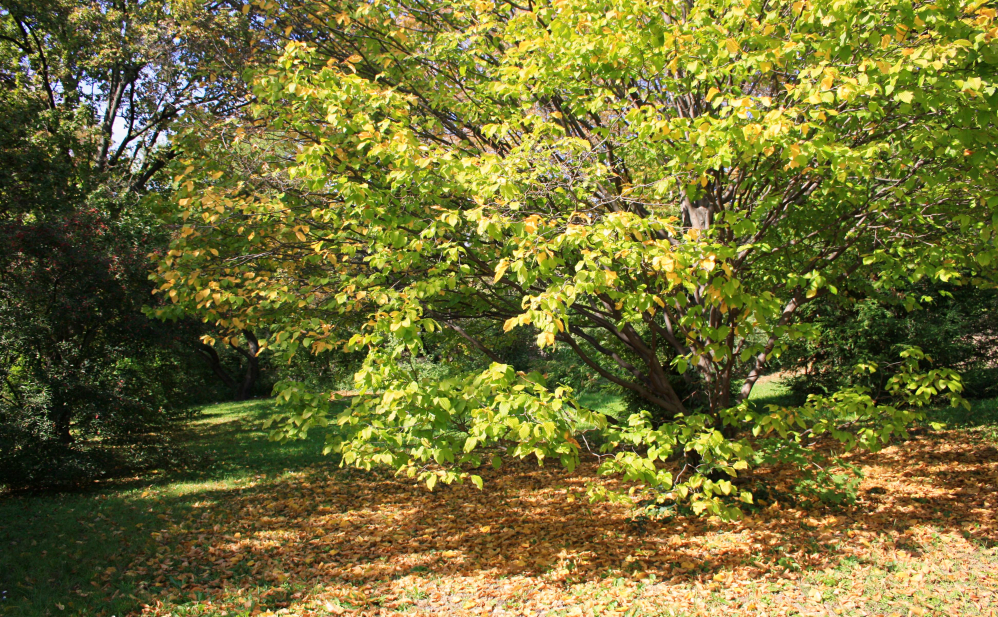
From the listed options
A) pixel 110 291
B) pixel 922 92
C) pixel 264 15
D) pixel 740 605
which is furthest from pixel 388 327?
pixel 110 291

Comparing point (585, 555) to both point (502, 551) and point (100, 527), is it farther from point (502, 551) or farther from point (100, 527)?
point (100, 527)

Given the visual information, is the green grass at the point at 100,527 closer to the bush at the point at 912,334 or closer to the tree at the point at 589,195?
the tree at the point at 589,195

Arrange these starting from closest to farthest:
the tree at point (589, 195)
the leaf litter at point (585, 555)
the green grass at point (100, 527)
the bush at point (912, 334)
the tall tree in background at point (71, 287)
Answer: the tree at point (589, 195)
the leaf litter at point (585, 555)
the green grass at point (100, 527)
the tall tree in background at point (71, 287)
the bush at point (912, 334)

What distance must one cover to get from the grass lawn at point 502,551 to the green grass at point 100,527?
1.0 inches

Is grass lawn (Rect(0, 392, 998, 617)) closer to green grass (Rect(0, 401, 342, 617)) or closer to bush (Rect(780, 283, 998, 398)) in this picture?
green grass (Rect(0, 401, 342, 617))

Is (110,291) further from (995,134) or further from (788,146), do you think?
(995,134)

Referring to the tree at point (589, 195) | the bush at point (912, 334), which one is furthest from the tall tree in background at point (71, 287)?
the bush at point (912, 334)

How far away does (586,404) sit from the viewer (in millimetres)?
14852

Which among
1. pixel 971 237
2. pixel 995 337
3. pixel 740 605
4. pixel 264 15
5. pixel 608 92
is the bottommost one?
pixel 740 605

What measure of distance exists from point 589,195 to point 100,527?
5957mm

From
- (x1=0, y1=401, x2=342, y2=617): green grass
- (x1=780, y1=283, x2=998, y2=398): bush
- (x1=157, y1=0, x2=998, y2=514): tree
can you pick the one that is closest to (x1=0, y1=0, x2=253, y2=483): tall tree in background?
(x1=0, y1=401, x2=342, y2=617): green grass

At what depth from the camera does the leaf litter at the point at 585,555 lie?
4.17 meters

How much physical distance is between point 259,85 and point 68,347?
5.41 meters

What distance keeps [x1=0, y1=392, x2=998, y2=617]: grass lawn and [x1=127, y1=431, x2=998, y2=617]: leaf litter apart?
0.07ft
